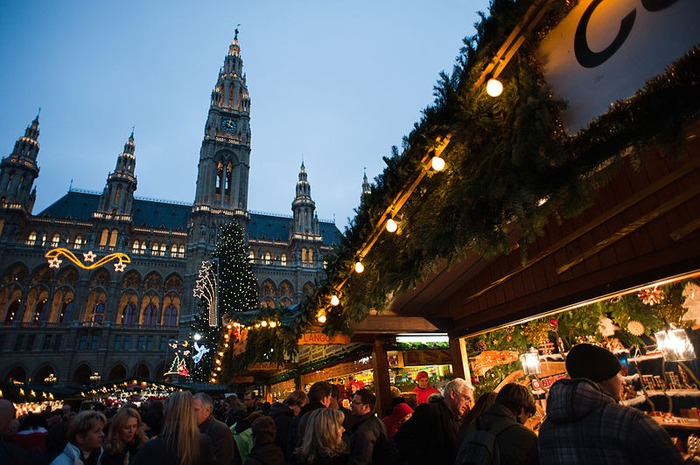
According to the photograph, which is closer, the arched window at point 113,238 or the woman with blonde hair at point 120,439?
the woman with blonde hair at point 120,439

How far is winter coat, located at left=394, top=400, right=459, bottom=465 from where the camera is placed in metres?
2.93

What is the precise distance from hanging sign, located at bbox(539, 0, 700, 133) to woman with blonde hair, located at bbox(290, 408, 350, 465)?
250 centimetres

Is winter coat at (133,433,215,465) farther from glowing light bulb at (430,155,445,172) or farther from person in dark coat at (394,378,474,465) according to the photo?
glowing light bulb at (430,155,445,172)

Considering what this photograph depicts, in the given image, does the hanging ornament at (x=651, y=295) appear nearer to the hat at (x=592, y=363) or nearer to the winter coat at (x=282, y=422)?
the hat at (x=592, y=363)

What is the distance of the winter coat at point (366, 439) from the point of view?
9.31 feet

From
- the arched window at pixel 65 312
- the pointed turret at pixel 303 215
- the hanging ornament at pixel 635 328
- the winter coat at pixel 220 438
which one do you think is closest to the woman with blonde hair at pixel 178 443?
the winter coat at pixel 220 438

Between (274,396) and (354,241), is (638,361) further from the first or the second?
(274,396)

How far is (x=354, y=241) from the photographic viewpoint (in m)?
4.08

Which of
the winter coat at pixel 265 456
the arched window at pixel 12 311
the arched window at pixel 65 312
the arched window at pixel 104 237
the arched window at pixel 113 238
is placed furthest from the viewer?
the arched window at pixel 113 238

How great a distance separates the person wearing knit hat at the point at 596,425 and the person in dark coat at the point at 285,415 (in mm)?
3224

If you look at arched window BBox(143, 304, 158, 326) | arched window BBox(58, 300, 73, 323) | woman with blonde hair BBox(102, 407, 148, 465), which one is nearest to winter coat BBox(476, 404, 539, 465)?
woman with blonde hair BBox(102, 407, 148, 465)

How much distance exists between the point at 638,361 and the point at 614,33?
4131 millimetres

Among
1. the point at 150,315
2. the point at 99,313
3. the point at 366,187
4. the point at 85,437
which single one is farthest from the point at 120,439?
the point at 99,313

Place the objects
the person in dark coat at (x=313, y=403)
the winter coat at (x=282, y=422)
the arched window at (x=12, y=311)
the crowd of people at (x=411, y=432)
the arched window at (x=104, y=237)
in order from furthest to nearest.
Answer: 1. the arched window at (x=104, y=237)
2. the arched window at (x=12, y=311)
3. the winter coat at (x=282, y=422)
4. the person in dark coat at (x=313, y=403)
5. the crowd of people at (x=411, y=432)
